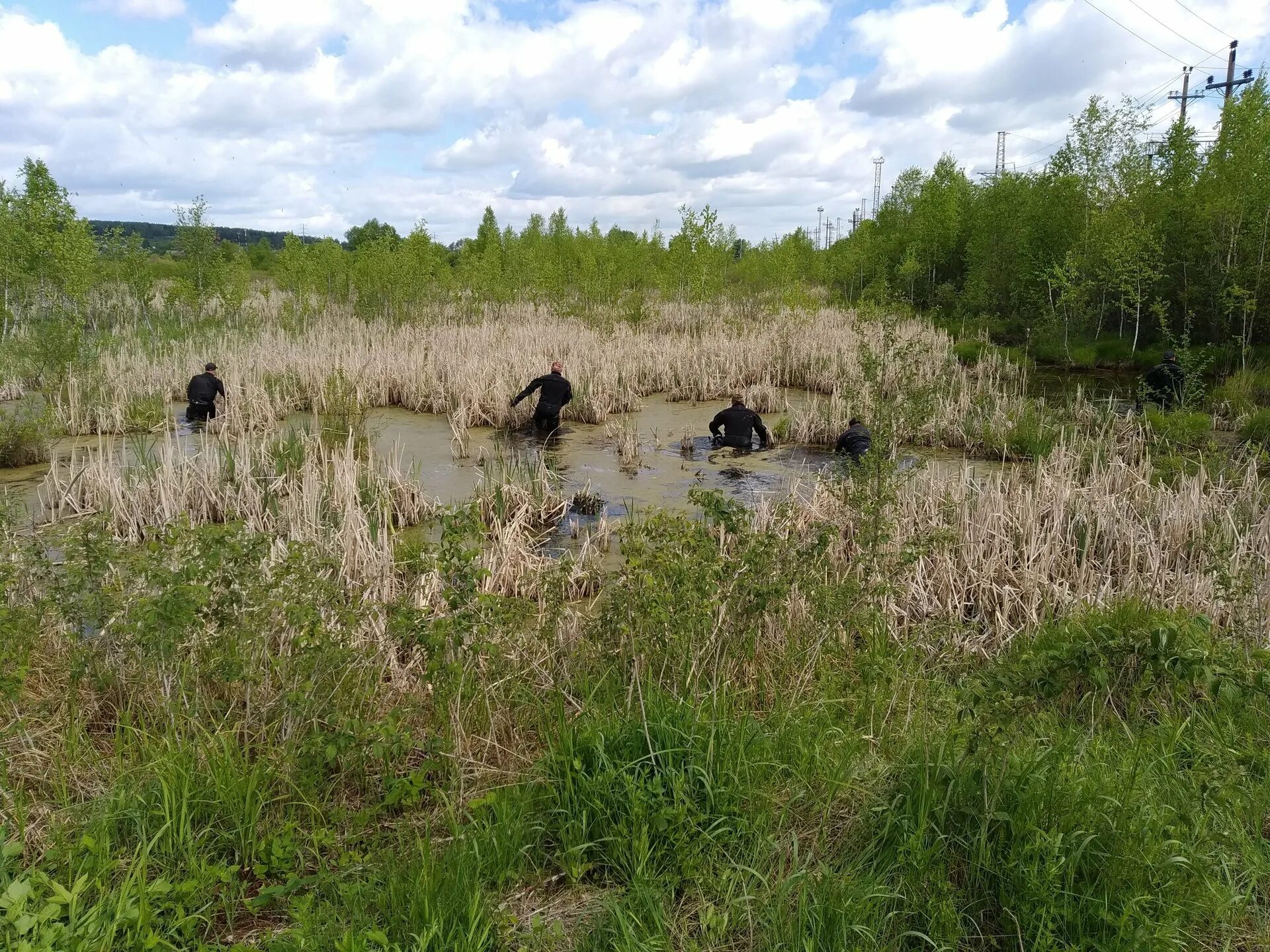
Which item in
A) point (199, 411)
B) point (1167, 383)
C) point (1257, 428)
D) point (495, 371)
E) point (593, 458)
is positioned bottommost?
point (593, 458)

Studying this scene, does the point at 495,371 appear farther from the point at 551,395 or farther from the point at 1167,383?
the point at 1167,383

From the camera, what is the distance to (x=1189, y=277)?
63.2ft

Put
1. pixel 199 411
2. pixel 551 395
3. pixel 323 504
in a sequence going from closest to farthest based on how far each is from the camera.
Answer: pixel 323 504 → pixel 199 411 → pixel 551 395

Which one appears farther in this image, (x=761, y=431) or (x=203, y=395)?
(x=203, y=395)

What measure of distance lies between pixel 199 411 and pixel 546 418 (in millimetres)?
5361

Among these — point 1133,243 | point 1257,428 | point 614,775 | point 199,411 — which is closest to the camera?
point 614,775

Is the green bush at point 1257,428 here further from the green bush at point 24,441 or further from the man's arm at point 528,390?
the green bush at point 24,441

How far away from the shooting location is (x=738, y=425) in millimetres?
11516

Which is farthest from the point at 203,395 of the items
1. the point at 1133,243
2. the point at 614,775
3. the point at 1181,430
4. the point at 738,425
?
the point at 1133,243

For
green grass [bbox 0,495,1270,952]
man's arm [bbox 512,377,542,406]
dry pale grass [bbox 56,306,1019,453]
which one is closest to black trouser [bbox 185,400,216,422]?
dry pale grass [bbox 56,306,1019,453]

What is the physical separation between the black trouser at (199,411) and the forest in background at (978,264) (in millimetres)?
3678

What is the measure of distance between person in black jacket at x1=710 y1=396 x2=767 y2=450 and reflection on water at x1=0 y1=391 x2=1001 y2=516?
0.16 metres

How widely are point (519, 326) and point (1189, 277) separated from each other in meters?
16.9

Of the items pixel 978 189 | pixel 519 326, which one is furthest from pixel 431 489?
pixel 978 189
